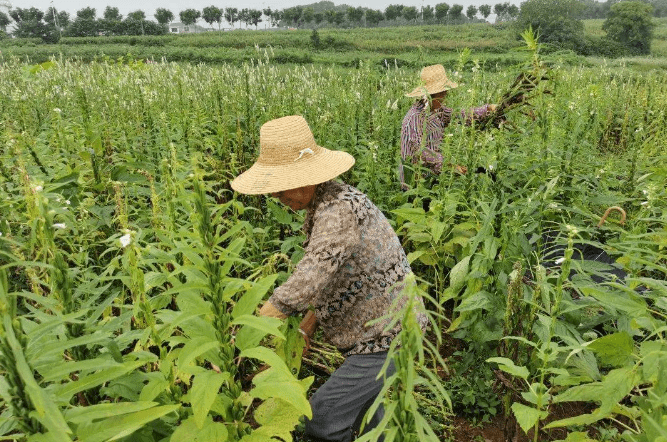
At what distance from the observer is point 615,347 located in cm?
184

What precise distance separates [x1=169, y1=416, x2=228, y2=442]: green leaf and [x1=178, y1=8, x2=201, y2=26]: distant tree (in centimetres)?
12853

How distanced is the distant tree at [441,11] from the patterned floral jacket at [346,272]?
4807 inches

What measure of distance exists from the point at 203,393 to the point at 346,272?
1194 millimetres

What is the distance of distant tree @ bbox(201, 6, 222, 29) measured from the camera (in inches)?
4520

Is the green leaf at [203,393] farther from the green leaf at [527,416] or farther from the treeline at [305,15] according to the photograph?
the treeline at [305,15]

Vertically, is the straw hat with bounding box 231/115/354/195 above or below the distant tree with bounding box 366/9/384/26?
below

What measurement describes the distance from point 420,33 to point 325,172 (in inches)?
2548

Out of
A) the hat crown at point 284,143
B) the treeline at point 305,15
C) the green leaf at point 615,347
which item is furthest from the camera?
the treeline at point 305,15

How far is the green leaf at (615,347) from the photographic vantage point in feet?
5.96

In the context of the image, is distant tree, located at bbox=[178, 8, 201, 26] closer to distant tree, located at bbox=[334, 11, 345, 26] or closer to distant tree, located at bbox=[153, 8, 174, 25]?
distant tree, located at bbox=[153, 8, 174, 25]

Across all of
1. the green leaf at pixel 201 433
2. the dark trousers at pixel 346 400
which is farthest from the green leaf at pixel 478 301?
the green leaf at pixel 201 433

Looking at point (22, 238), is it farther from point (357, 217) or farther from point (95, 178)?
point (357, 217)

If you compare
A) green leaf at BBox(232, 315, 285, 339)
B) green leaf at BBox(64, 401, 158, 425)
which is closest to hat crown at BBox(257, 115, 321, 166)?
green leaf at BBox(232, 315, 285, 339)

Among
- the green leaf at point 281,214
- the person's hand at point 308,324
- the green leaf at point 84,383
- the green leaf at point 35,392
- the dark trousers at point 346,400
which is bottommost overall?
the dark trousers at point 346,400
